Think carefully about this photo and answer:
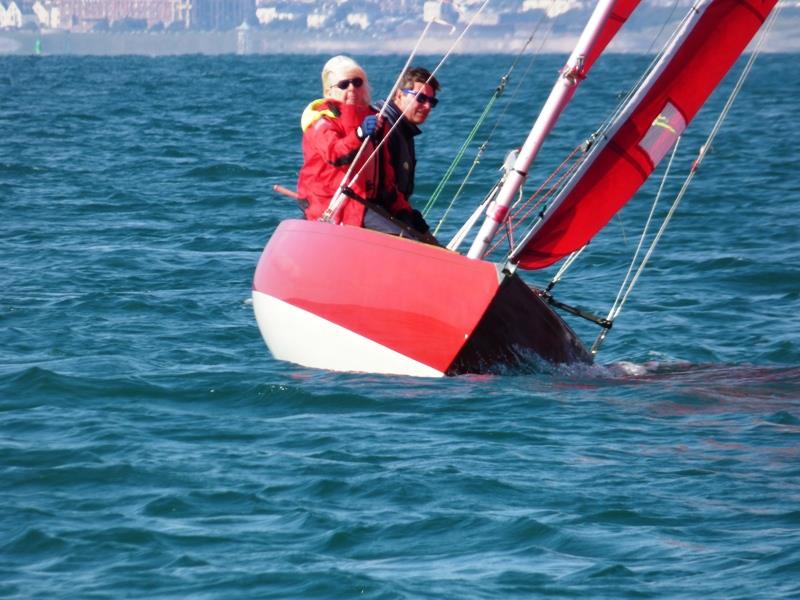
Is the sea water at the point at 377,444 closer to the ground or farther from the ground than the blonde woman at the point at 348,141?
closer to the ground

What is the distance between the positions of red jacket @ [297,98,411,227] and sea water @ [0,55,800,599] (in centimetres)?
97

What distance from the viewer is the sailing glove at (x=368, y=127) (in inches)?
312

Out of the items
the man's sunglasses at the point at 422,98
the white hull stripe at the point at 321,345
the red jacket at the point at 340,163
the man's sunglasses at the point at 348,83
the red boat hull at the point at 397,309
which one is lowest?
the white hull stripe at the point at 321,345

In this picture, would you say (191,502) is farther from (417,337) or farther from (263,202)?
(263,202)

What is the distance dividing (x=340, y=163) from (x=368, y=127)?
325 mm

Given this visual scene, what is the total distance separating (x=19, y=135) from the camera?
985 inches

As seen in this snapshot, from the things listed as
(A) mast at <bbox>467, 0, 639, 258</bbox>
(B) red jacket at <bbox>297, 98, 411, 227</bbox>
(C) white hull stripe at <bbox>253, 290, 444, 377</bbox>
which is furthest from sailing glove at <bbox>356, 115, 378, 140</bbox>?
(C) white hull stripe at <bbox>253, 290, 444, 377</bbox>

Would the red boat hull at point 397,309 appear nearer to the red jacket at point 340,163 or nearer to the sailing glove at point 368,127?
the red jacket at point 340,163

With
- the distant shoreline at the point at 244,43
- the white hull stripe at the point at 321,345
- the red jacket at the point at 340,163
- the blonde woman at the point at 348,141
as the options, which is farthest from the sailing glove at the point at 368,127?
the distant shoreline at the point at 244,43

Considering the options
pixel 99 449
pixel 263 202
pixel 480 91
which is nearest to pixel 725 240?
pixel 263 202

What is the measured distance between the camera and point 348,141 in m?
8.08

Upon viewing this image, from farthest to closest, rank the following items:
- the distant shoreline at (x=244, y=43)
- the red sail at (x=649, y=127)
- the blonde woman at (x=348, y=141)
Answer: the distant shoreline at (x=244, y=43), the red sail at (x=649, y=127), the blonde woman at (x=348, y=141)

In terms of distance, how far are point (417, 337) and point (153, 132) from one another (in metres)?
19.6

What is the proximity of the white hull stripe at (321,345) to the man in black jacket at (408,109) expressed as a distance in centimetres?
102
